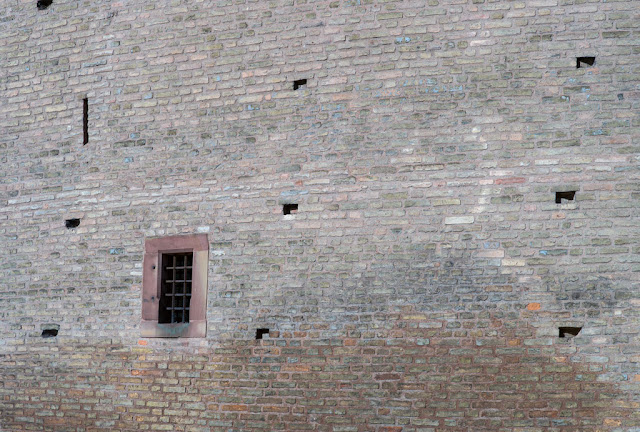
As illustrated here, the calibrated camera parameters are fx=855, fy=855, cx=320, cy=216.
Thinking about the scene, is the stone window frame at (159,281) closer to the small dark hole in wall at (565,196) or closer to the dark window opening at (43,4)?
the dark window opening at (43,4)

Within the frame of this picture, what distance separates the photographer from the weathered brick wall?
26.6 feet

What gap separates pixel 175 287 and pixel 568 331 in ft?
14.1

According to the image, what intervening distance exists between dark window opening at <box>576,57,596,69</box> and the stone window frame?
428 cm

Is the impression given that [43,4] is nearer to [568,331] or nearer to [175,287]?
[175,287]

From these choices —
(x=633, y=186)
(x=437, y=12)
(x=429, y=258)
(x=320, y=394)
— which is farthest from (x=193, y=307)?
(x=633, y=186)

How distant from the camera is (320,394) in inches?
341

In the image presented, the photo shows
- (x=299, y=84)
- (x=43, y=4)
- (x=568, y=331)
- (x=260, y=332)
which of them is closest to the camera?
(x=568, y=331)

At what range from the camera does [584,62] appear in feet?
27.5

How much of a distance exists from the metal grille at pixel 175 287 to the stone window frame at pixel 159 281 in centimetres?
9

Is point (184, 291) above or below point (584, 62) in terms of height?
below

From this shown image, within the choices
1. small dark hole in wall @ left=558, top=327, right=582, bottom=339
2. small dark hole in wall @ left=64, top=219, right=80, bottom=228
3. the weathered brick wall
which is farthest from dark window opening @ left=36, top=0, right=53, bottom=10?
small dark hole in wall @ left=558, top=327, right=582, bottom=339

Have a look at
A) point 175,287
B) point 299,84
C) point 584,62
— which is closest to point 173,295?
point 175,287

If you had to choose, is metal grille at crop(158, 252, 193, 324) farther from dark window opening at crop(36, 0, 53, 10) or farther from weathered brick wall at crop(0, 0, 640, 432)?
dark window opening at crop(36, 0, 53, 10)

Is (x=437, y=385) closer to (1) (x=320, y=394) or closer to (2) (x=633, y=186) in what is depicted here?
(1) (x=320, y=394)
